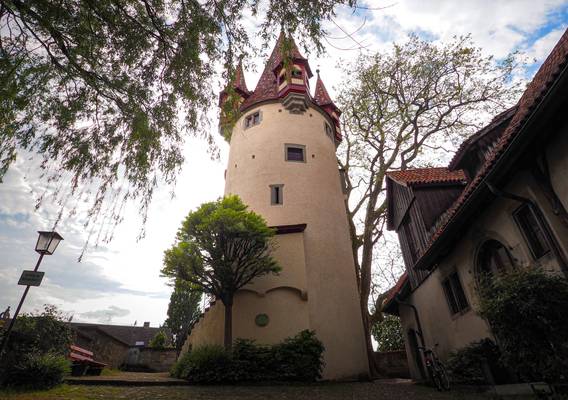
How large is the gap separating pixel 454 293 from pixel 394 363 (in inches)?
454

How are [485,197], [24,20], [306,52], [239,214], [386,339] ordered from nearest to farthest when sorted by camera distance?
[24,20] < [306,52] < [485,197] < [239,214] < [386,339]

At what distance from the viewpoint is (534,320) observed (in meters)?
4.67

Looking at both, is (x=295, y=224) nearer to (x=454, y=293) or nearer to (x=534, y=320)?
(x=454, y=293)

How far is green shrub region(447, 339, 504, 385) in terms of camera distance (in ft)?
23.3

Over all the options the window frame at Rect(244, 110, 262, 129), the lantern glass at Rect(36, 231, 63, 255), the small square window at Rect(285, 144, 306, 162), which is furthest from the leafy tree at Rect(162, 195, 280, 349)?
the window frame at Rect(244, 110, 262, 129)

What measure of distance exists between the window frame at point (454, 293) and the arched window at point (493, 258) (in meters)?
1.22

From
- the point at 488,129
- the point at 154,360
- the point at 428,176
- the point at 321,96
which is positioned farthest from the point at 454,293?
the point at 154,360

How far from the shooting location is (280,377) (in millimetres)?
9758

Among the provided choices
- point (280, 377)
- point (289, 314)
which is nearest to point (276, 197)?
point (289, 314)

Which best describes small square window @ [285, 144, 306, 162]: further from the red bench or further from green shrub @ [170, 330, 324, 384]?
the red bench

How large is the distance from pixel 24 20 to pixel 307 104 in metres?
16.7

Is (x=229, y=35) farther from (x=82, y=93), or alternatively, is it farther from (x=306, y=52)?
(x=82, y=93)

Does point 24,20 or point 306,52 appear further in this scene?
point 306,52

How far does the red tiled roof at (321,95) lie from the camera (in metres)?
22.5
